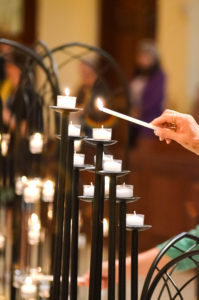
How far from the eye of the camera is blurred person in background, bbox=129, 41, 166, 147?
6941mm

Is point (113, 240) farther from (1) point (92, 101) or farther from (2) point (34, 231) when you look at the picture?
(1) point (92, 101)

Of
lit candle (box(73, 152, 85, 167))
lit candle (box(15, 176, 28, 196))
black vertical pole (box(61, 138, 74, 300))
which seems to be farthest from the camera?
lit candle (box(15, 176, 28, 196))

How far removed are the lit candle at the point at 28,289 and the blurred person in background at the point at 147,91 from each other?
10.4ft

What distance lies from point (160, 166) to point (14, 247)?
2.36 m

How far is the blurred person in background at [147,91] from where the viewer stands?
6941 mm

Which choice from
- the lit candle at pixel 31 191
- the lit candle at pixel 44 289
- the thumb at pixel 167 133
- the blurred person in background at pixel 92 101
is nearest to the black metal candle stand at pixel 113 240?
the thumb at pixel 167 133

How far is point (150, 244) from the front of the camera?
530 cm

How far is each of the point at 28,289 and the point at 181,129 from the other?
155 cm

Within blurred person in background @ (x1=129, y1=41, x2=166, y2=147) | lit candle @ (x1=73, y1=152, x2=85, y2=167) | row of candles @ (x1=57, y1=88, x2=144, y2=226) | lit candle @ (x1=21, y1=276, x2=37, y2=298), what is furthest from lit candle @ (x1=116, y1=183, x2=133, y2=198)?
blurred person in background @ (x1=129, y1=41, x2=166, y2=147)

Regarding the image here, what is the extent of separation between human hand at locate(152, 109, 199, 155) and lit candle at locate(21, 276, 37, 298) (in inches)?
59.1

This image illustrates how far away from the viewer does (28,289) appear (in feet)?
11.7

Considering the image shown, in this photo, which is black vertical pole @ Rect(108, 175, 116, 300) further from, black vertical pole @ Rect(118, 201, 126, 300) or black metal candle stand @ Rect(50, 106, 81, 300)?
black metal candle stand @ Rect(50, 106, 81, 300)

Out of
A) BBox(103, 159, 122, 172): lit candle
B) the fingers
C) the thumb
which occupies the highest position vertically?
the fingers

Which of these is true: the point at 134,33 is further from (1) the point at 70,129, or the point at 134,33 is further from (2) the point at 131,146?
(1) the point at 70,129
